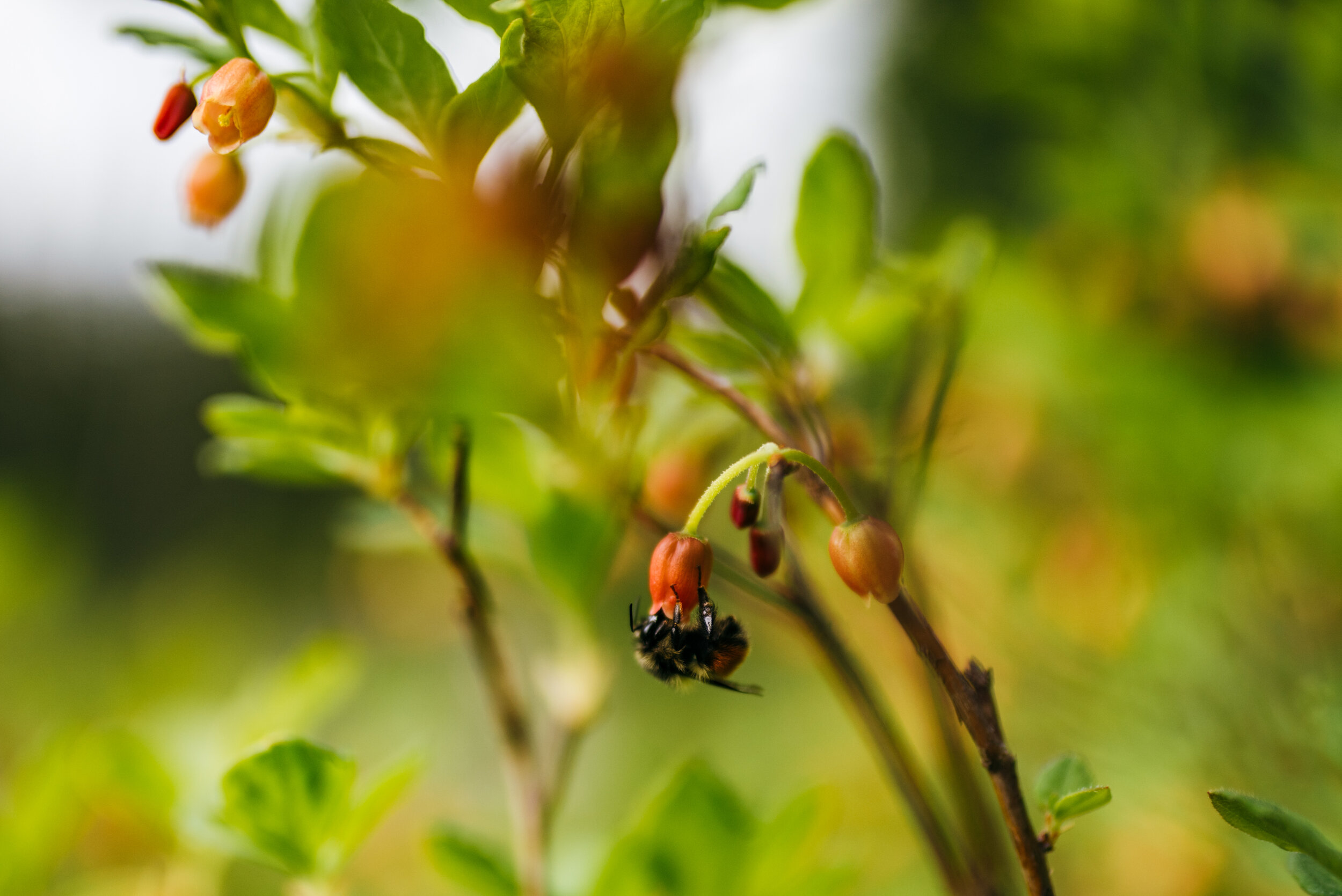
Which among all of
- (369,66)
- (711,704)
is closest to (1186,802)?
(369,66)

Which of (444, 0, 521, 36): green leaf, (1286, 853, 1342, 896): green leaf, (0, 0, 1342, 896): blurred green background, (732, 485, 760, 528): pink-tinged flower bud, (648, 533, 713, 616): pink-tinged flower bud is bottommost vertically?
(0, 0, 1342, 896): blurred green background

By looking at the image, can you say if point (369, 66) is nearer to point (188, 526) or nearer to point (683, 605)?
point (683, 605)

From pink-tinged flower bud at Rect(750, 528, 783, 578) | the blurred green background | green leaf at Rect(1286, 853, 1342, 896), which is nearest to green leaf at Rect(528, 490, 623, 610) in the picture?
the blurred green background

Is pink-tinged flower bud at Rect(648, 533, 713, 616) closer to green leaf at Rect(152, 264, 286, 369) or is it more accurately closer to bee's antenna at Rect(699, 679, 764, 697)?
bee's antenna at Rect(699, 679, 764, 697)

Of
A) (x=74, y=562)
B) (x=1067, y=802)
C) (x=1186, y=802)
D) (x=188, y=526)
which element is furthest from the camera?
(x=188, y=526)

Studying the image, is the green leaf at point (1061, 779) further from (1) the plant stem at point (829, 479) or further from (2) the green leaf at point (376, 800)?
(2) the green leaf at point (376, 800)

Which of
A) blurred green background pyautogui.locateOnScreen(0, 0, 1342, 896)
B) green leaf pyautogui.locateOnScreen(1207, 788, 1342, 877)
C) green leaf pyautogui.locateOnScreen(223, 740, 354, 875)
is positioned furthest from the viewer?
blurred green background pyautogui.locateOnScreen(0, 0, 1342, 896)

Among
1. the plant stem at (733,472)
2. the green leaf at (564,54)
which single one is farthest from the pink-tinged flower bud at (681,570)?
the green leaf at (564,54)

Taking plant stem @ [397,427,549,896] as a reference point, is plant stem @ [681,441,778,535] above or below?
above
